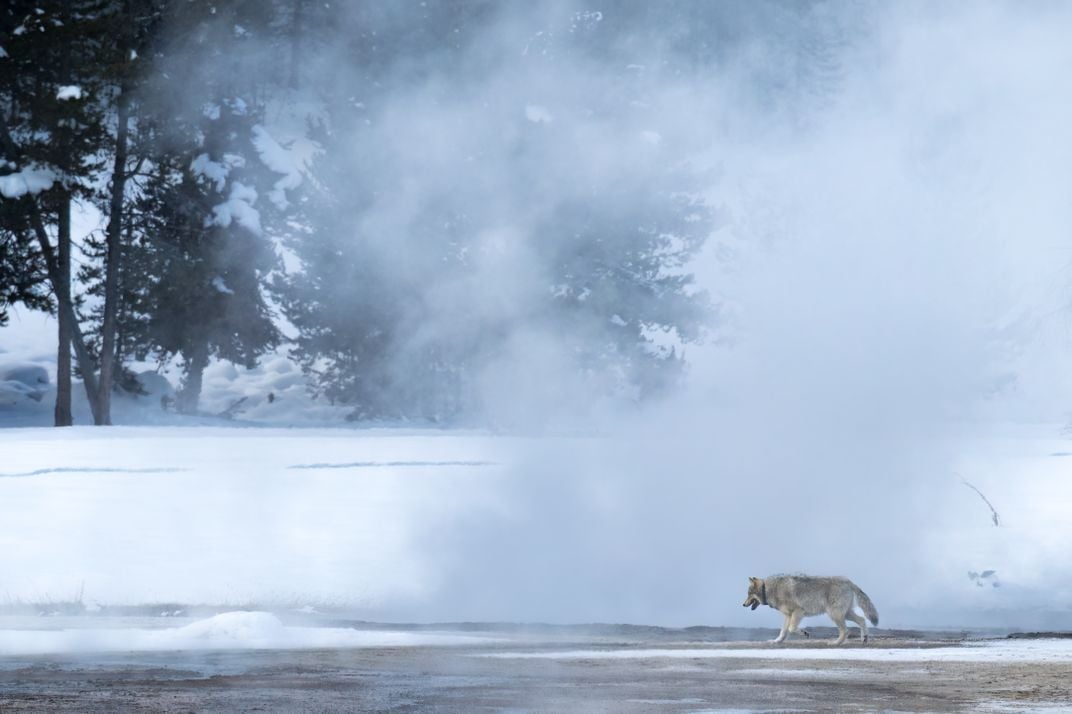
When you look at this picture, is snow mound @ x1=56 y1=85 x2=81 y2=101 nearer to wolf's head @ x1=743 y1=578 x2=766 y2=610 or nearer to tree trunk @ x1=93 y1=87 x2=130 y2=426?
tree trunk @ x1=93 y1=87 x2=130 y2=426

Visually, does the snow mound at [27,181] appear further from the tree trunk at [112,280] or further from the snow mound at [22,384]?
the snow mound at [22,384]

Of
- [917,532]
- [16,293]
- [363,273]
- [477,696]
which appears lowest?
[477,696]

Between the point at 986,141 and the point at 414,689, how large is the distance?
2549cm

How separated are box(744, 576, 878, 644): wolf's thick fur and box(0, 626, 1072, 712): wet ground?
219mm

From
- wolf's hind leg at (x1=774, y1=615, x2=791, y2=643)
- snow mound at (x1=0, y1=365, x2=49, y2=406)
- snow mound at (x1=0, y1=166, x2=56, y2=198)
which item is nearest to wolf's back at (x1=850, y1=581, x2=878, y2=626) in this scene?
wolf's hind leg at (x1=774, y1=615, x2=791, y2=643)

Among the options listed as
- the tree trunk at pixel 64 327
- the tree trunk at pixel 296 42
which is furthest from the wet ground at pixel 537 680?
the tree trunk at pixel 296 42

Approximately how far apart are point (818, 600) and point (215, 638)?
12.7ft

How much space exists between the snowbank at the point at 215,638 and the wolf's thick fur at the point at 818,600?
1.96 meters

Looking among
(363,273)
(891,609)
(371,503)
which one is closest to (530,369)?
(363,273)

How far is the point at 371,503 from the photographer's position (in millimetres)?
17031

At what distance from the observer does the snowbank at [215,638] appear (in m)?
10.3

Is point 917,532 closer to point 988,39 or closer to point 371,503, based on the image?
point 371,503

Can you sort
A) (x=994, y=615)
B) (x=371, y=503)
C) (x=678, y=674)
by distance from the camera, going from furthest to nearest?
(x=371, y=503), (x=994, y=615), (x=678, y=674)

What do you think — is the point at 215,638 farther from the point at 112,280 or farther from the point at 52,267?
the point at 112,280
